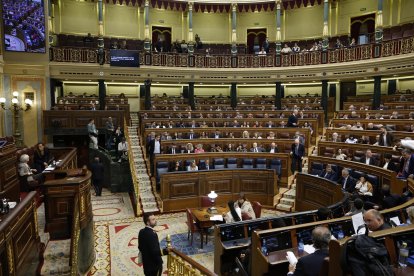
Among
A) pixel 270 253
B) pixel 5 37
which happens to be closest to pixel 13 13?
pixel 5 37

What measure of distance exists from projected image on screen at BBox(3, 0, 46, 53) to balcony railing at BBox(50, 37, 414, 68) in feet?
4.63

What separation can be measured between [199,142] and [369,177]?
563cm

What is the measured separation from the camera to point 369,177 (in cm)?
749

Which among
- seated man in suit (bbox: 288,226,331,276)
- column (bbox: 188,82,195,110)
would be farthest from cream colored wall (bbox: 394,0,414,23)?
seated man in suit (bbox: 288,226,331,276)

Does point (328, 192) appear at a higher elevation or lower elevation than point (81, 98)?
lower

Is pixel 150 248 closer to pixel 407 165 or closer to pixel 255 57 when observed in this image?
pixel 407 165

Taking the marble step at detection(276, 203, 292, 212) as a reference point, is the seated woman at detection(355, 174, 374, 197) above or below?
above

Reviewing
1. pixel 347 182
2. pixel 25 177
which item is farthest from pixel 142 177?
pixel 347 182

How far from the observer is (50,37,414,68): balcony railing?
1468 centimetres

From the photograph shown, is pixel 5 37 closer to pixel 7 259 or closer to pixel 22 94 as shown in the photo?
pixel 22 94

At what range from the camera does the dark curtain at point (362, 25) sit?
18.7 metres

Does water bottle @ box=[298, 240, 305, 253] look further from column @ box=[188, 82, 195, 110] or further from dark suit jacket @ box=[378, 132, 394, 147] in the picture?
column @ box=[188, 82, 195, 110]

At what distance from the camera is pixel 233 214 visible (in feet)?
20.8

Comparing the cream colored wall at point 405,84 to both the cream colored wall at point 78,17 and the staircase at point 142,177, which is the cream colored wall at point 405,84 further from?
the cream colored wall at point 78,17
